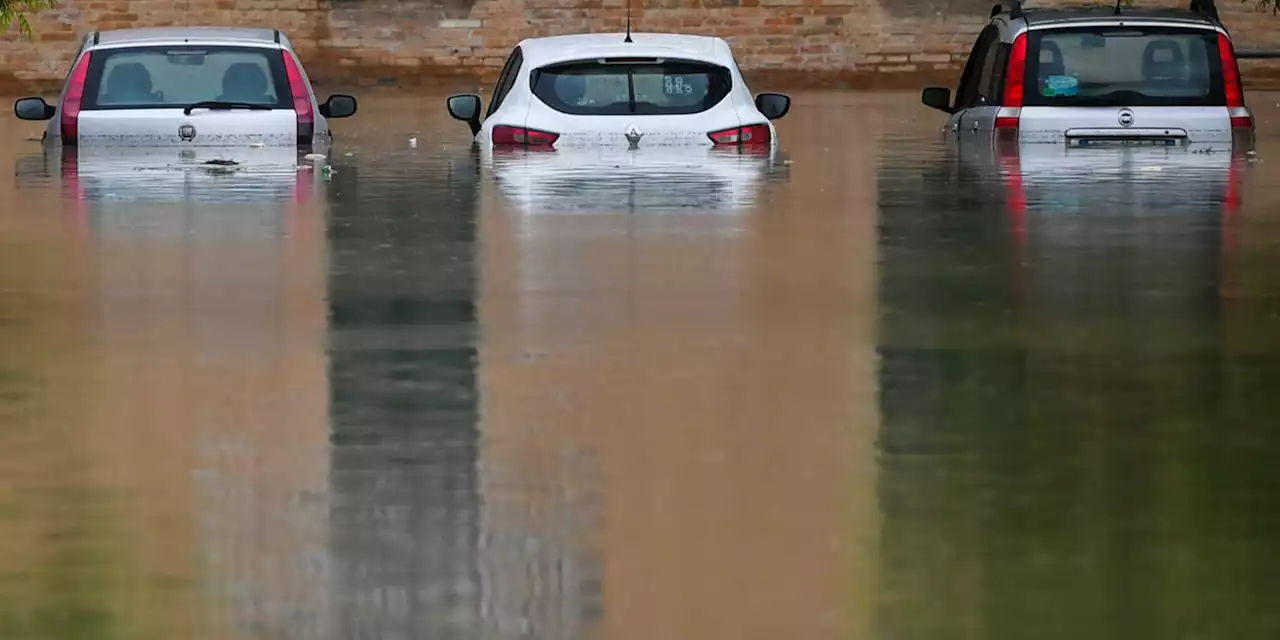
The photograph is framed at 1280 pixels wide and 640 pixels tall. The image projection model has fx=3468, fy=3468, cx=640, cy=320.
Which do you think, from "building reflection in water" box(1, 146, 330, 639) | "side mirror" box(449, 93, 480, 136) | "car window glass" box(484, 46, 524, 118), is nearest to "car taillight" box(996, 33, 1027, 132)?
"car window glass" box(484, 46, 524, 118)

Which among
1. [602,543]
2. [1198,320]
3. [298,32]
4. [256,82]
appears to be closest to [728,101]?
[256,82]

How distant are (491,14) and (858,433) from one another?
39930 mm

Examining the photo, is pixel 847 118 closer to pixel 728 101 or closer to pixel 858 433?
pixel 728 101


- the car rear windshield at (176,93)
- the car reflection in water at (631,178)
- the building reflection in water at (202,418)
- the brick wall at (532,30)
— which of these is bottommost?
the brick wall at (532,30)

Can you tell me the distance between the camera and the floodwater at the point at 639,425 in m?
6.86

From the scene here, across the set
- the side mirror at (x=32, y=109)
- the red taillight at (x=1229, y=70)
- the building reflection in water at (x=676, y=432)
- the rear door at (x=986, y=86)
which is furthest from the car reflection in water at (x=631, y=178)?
the red taillight at (x=1229, y=70)

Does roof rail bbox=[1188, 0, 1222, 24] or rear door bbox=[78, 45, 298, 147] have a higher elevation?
roof rail bbox=[1188, 0, 1222, 24]

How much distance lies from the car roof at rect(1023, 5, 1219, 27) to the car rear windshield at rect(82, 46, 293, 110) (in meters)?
4.97

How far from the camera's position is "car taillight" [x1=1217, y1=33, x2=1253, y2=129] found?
2261 centimetres

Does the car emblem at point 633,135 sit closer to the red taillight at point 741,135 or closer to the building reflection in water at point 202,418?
the red taillight at point 741,135

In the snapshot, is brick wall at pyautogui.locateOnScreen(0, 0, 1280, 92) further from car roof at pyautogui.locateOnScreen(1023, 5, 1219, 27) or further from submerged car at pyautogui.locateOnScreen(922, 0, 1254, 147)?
car roof at pyautogui.locateOnScreen(1023, 5, 1219, 27)

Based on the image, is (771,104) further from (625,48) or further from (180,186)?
(180,186)

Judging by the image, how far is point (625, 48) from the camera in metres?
21.3

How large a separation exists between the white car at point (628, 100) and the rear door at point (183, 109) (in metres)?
1.43
